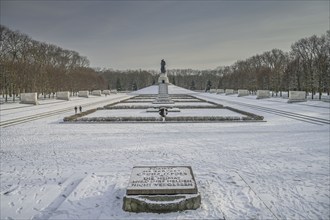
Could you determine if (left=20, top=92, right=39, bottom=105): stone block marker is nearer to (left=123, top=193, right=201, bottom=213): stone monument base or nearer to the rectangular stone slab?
the rectangular stone slab

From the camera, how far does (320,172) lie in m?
8.20

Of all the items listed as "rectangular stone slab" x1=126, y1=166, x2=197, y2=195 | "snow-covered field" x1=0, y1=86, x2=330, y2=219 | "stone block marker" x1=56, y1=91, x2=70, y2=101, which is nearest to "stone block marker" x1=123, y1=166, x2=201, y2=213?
"rectangular stone slab" x1=126, y1=166, x2=197, y2=195

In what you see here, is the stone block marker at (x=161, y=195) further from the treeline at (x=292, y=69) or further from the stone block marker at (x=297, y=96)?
the treeline at (x=292, y=69)

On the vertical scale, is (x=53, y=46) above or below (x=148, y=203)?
above

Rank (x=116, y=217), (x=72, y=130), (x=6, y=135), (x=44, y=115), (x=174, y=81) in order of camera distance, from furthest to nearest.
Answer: (x=174, y=81), (x=44, y=115), (x=72, y=130), (x=6, y=135), (x=116, y=217)

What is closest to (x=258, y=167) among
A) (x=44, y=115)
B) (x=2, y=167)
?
(x=2, y=167)

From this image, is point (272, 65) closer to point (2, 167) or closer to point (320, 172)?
point (320, 172)

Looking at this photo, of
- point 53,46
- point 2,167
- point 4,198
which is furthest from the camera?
point 53,46

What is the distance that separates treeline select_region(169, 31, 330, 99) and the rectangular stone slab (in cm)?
4355

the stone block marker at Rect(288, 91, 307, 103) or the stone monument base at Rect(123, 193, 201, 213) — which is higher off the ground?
the stone block marker at Rect(288, 91, 307, 103)

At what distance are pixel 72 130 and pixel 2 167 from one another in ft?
23.4

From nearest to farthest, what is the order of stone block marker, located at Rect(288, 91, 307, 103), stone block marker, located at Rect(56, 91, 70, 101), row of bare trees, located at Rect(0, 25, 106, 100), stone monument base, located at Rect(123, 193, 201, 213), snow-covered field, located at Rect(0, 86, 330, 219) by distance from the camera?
stone monument base, located at Rect(123, 193, 201, 213) → snow-covered field, located at Rect(0, 86, 330, 219) → stone block marker, located at Rect(288, 91, 307, 103) → row of bare trees, located at Rect(0, 25, 106, 100) → stone block marker, located at Rect(56, 91, 70, 101)

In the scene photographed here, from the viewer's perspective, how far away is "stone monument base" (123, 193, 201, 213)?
18.7ft

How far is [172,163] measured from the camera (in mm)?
9078
